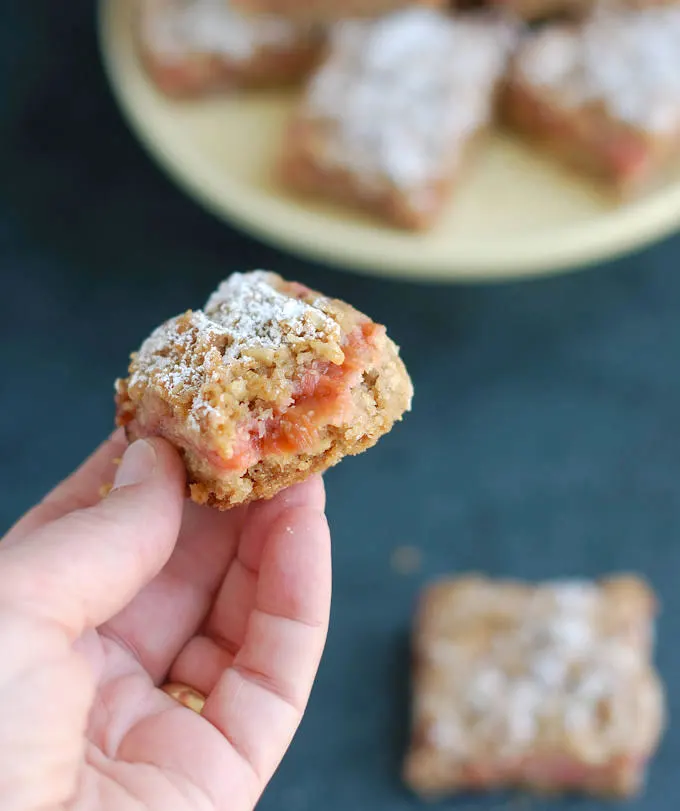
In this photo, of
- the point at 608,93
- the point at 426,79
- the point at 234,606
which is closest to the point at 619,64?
→ the point at 608,93

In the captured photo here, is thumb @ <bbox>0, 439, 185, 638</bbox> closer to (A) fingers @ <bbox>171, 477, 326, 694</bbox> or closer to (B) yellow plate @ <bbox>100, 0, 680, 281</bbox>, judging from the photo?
(A) fingers @ <bbox>171, 477, 326, 694</bbox>

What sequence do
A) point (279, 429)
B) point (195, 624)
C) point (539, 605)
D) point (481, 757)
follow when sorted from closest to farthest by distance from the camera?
point (279, 429), point (195, 624), point (481, 757), point (539, 605)

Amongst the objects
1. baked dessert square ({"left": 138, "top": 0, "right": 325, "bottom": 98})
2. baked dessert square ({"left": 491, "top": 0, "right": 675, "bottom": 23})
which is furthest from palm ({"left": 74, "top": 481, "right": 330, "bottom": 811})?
baked dessert square ({"left": 491, "top": 0, "right": 675, "bottom": 23})

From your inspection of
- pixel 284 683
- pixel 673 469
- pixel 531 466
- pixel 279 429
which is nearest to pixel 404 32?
pixel 531 466

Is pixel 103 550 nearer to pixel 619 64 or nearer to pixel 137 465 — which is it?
pixel 137 465

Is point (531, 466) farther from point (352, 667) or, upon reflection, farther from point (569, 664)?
point (352, 667)

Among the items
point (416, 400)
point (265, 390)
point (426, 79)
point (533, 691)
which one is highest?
point (426, 79)

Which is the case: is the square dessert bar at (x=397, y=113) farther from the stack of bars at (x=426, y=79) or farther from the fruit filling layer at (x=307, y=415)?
the fruit filling layer at (x=307, y=415)

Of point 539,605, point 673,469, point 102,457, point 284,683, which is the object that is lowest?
point 284,683
